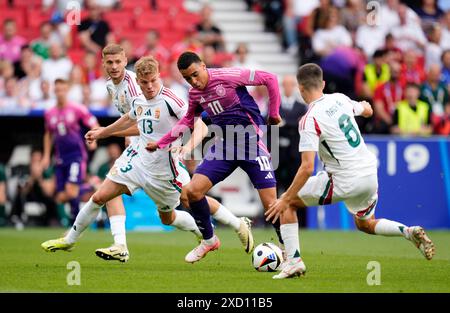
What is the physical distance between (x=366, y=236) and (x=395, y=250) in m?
2.76

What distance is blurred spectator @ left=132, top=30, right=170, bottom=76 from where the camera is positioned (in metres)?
19.7

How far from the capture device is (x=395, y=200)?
688 inches

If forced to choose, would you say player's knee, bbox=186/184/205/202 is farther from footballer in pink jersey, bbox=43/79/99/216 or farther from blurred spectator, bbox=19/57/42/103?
blurred spectator, bbox=19/57/42/103

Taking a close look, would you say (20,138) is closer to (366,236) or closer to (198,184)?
(366,236)

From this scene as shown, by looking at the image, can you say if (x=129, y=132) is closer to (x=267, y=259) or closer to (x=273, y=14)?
(x=267, y=259)

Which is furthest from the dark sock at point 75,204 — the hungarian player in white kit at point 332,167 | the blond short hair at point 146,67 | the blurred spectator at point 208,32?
the hungarian player in white kit at point 332,167

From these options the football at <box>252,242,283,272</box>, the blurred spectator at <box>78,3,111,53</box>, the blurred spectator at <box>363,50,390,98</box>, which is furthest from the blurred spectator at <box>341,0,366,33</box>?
the football at <box>252,242,283,272</box>

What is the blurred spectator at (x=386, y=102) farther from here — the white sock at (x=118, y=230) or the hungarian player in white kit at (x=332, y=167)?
the hungarian player in white kit at (x=332, y=167)

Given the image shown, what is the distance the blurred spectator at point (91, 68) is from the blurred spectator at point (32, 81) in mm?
862

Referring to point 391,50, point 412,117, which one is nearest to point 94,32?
point 391,50

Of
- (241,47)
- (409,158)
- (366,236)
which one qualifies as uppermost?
(241,47)

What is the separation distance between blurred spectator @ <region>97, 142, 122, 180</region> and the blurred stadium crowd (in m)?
0.05

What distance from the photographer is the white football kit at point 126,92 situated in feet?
38.6
